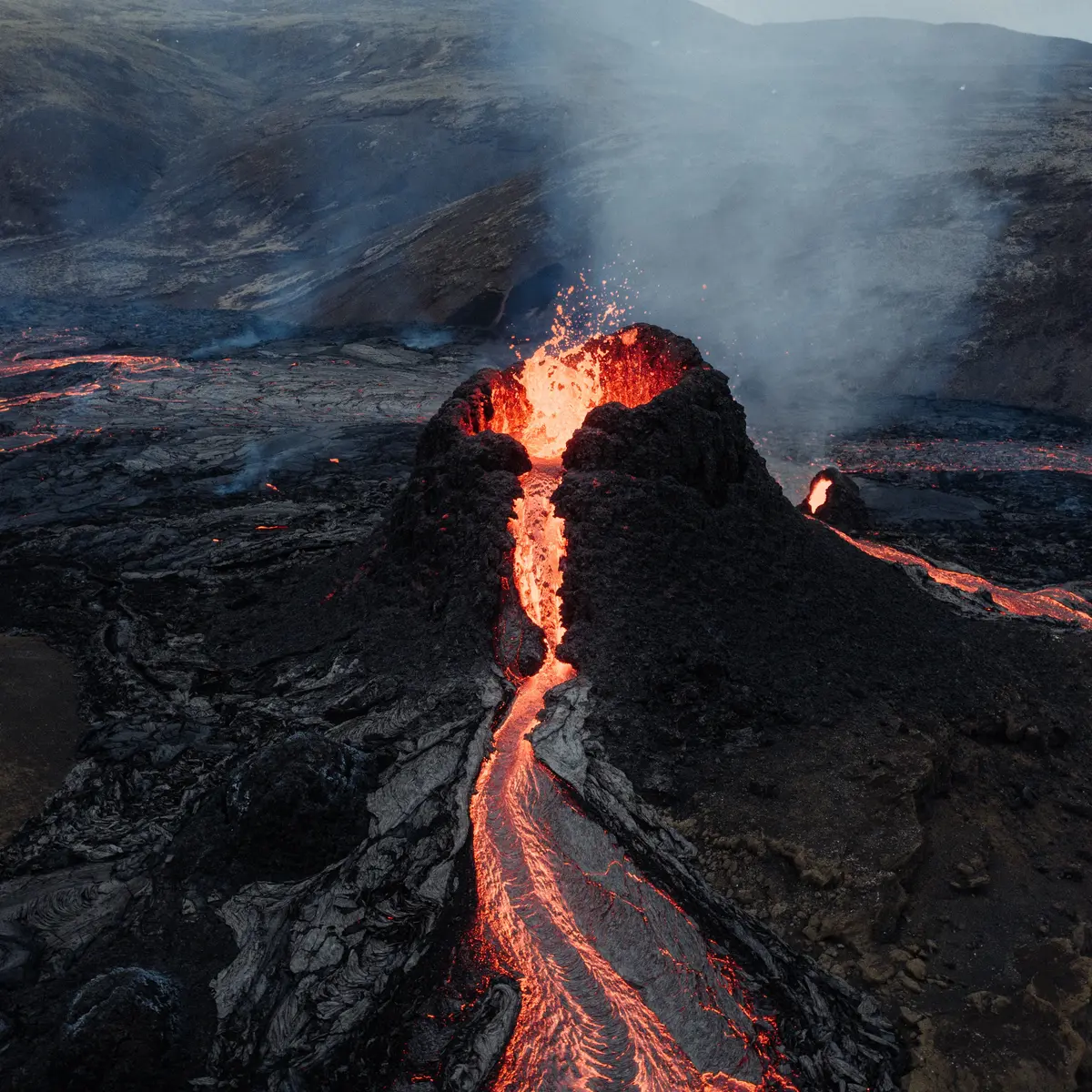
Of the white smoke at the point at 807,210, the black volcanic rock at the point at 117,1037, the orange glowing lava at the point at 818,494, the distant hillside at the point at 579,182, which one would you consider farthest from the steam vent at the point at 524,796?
the distant hillside at the point at 579,182

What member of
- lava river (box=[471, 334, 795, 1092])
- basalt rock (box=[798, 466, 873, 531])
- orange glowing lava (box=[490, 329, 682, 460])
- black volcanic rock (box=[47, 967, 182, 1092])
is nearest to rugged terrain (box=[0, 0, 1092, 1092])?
black volcanic rock (box=[47, 967, 182, 1092])

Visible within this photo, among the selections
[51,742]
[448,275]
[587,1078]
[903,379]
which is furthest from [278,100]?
[587,1078]

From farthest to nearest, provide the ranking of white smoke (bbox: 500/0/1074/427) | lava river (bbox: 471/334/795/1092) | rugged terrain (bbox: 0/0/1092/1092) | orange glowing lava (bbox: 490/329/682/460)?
1. white smoke (bbox: 500/0/1074/427)
2. orange glowing lava (bbox: 490/329/682/460)
3. rugged terrain (bbox: 0/0/1092/1092)
4. lava river (bbox: 471/334/795/1092)

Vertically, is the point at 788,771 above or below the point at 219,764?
above

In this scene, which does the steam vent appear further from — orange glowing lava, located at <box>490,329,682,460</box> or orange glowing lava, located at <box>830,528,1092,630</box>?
orange glowing lava, located at <box>830,528,1092,630</box>

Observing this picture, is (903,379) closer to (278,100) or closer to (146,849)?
(146,849)

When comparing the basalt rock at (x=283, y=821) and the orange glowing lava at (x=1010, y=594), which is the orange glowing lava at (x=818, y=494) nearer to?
the orange glowing lava at (x=1010, y=594)
